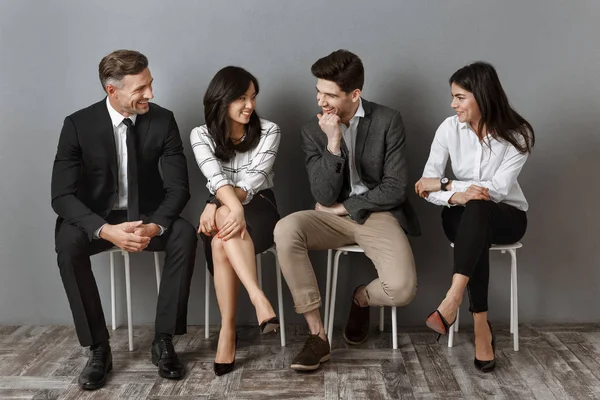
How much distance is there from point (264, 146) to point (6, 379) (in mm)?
1442

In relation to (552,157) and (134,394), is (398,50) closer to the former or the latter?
(552,157)

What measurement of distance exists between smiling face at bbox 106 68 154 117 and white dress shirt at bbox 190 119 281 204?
27 centimetres

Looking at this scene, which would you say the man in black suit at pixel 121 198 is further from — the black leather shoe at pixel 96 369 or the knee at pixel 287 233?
the knee at pixel 287 233

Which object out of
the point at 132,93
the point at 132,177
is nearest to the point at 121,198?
the point at 132,177

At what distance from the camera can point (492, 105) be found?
118 inches

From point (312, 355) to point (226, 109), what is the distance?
1117mm

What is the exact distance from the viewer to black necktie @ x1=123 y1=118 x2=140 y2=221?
10.2ft

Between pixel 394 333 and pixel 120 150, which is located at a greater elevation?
pixel 120 150

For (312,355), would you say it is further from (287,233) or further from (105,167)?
(105,167)

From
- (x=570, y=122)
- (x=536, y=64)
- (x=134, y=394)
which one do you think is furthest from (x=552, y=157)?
(x=134, y=394)

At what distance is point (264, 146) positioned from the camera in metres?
3.17

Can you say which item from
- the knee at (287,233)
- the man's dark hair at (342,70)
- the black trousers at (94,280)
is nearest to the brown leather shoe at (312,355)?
the knee at (287,233)

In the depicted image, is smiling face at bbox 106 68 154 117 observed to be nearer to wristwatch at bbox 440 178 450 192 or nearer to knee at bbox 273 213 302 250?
knee at bbox 273 213 302 250

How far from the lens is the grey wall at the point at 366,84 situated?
3385mm
